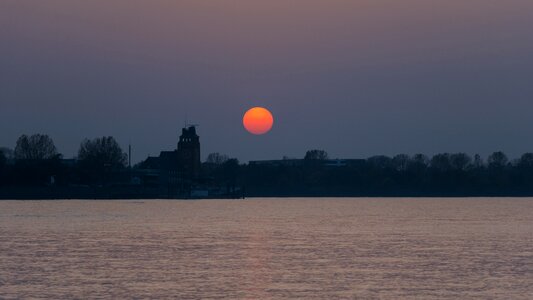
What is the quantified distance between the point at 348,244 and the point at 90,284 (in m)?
31.2

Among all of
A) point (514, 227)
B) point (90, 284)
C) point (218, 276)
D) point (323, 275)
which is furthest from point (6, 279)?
point (514, 227)

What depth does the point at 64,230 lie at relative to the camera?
102 metres

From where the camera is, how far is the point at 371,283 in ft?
168

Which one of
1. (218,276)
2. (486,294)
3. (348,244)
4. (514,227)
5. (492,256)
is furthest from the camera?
(514,227)

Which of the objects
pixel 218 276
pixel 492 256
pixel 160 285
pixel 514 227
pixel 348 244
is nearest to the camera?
pixel 160 285

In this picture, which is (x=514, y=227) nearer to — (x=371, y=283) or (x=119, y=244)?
(x=119, y=244)

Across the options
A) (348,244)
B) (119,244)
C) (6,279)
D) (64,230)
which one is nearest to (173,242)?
(119,244)

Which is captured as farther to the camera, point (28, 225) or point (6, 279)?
point (28, 225)

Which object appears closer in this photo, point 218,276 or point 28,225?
point 218,276

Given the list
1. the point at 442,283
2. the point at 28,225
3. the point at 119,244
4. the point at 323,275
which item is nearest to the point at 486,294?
the point at 442,283

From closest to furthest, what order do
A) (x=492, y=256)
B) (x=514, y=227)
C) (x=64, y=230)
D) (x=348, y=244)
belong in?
(x=492, y=256), (x=348, y=244), (x=64, y=230), (x=514, y=227)

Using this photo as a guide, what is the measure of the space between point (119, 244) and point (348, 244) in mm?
16353

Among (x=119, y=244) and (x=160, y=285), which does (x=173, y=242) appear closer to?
(x=119, y=244)

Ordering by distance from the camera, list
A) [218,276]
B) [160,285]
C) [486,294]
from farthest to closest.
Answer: [218,276] < [160,285] < [486,294]
